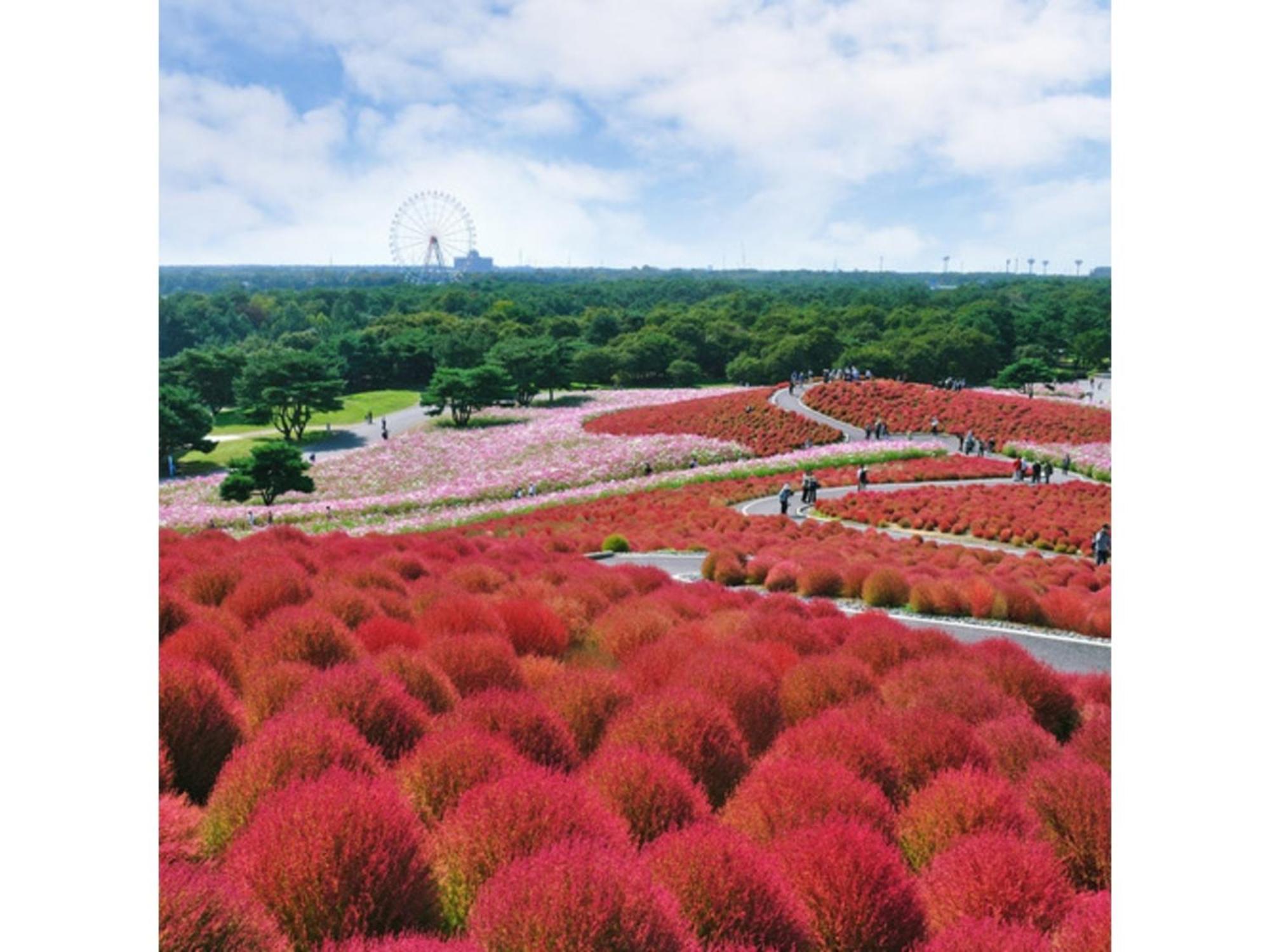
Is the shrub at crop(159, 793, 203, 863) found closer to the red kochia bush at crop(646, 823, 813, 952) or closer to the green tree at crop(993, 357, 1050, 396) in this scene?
the red kochia bush at crop(646, 823, 813, 952)

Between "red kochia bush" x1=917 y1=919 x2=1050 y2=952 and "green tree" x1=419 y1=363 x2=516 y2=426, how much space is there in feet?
169

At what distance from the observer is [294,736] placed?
3.90 meters

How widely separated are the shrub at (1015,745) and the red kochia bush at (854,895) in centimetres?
192

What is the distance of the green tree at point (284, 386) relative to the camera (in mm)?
44500

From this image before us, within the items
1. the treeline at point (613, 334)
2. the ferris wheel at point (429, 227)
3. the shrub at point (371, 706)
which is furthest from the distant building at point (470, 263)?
the shrub at point (371, 706)

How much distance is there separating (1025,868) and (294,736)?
9.45ft

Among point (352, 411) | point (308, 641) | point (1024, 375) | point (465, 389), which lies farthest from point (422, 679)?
point (352, 411)

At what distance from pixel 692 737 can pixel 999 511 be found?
22133mm

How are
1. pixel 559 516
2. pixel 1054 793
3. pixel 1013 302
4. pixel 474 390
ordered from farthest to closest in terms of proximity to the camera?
pixel 474 390 < pixel 1013 302 < pixel 559 516 < pixel 1054 793

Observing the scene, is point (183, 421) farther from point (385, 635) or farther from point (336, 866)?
point (336, 866)

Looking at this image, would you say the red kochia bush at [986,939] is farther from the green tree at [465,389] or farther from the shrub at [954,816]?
the green tree at [465,389]
